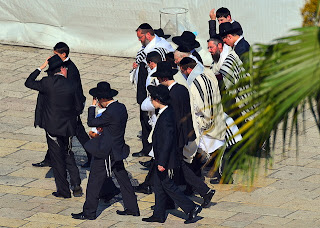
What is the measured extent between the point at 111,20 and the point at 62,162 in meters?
7.01

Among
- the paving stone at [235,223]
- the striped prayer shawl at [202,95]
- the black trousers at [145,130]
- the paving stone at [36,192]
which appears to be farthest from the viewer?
the black trousers at [145,130]

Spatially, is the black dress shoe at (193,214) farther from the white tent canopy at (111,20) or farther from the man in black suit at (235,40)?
the white tent canopy at (111,20)

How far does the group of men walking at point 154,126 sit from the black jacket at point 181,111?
0.01 m

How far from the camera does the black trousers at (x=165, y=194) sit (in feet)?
28.2

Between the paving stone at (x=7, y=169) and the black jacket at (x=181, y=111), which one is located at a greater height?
the black jacket at (x=181, y=111)

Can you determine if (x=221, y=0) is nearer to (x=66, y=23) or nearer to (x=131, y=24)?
(x=131, y=24)

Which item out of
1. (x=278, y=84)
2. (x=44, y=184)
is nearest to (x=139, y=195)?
(x=44, y=184)

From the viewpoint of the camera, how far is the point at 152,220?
8820mm

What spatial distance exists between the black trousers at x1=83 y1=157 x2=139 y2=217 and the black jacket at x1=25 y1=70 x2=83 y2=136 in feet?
2.41

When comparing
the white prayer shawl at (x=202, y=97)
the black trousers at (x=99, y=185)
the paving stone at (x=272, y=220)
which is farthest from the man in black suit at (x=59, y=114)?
the paving stone at (x=272, y=220)

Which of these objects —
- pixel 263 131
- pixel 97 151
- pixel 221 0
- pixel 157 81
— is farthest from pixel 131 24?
pixel 263 131

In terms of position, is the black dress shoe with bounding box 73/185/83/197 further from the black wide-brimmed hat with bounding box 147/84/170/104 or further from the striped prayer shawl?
the black wide-brimmed hat with bounding box 147/84/170/104

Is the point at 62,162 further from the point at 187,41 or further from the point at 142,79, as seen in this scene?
the point at 187,41

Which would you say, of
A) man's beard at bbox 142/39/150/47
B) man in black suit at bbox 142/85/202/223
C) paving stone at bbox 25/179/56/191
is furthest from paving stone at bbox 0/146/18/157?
man in black suit at bbox 142/85/202/223
